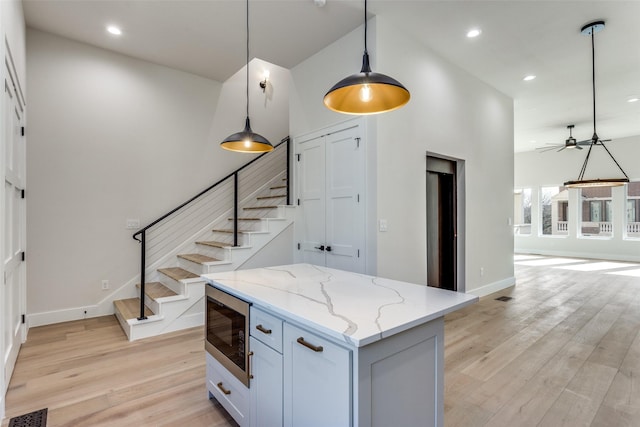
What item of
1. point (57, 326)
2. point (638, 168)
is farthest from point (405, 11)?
point (638, 168)

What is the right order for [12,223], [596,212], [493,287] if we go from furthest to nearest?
[596,212]
[493,287]
[12,223]

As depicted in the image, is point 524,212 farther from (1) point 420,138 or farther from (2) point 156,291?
(2) point 156,291

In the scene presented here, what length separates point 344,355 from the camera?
1241 millimetres

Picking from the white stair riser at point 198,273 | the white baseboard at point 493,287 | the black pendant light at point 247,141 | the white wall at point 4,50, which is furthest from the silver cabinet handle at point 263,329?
the white baseboard at point 493,287

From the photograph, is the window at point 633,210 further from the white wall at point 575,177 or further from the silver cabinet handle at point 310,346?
the silver cabinet handle at point 310,346

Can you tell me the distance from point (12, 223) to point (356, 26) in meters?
3.91

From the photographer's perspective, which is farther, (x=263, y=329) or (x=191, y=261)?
(x=191, y=261)

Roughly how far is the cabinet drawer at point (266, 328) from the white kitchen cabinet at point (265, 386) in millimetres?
31

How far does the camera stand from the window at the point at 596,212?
9.65 metres

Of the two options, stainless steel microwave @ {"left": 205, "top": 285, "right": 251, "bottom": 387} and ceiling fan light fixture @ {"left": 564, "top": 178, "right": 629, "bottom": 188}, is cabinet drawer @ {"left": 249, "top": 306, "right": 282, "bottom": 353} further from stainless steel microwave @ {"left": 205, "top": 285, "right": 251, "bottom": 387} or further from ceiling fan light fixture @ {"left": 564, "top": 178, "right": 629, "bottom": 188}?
ceiling fan light fixture @ {"left": 564, "top": 178, "right": 629, "bottom": 188}

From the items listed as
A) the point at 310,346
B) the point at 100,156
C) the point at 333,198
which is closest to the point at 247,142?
the point at 333,198

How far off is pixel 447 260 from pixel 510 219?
6.77ft

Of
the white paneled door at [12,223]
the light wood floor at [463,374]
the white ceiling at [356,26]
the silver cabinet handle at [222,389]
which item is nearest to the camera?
the silver cabinet handle at [222,389]

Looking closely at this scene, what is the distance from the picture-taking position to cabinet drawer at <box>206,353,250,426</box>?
187cm
